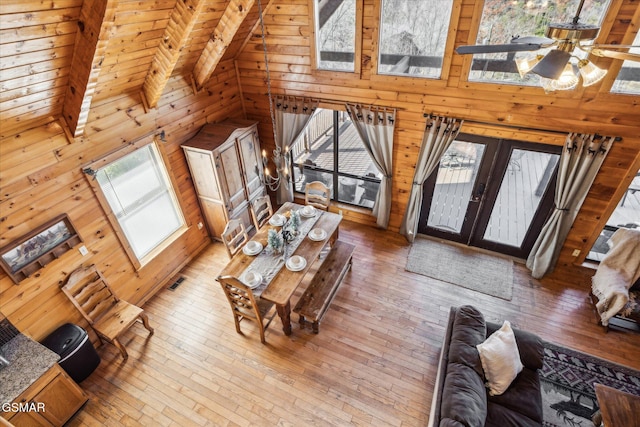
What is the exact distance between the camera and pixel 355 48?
14.1 ft

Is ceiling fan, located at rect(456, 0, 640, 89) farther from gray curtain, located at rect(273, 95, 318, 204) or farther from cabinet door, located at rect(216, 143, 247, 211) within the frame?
cabinet door, located at rect(216, 143, 247, 211)

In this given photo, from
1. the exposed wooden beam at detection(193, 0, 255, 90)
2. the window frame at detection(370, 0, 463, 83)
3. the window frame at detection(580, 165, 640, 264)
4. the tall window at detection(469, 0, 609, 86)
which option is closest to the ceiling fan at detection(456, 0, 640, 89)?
the tall window at detection(469, 0, 609, 86)

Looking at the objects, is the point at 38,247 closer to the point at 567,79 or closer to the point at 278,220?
the point at 278,220

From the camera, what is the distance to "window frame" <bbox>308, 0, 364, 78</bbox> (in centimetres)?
411

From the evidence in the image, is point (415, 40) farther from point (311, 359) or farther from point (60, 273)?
point (60, 273)

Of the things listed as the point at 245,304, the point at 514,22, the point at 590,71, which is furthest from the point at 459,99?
the point at 245,304

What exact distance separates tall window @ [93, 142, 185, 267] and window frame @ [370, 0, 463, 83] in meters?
3.02

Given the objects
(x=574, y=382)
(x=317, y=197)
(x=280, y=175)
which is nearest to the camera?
(x=574, y=382)

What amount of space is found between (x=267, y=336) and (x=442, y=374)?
202 cm

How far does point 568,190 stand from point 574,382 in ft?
7.10

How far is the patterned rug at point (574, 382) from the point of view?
324 cm

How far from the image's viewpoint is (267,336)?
4.04 meters

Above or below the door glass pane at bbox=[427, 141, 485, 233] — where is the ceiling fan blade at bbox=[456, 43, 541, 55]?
above

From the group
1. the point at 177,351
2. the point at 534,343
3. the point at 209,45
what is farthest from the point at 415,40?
the point at 177,351
